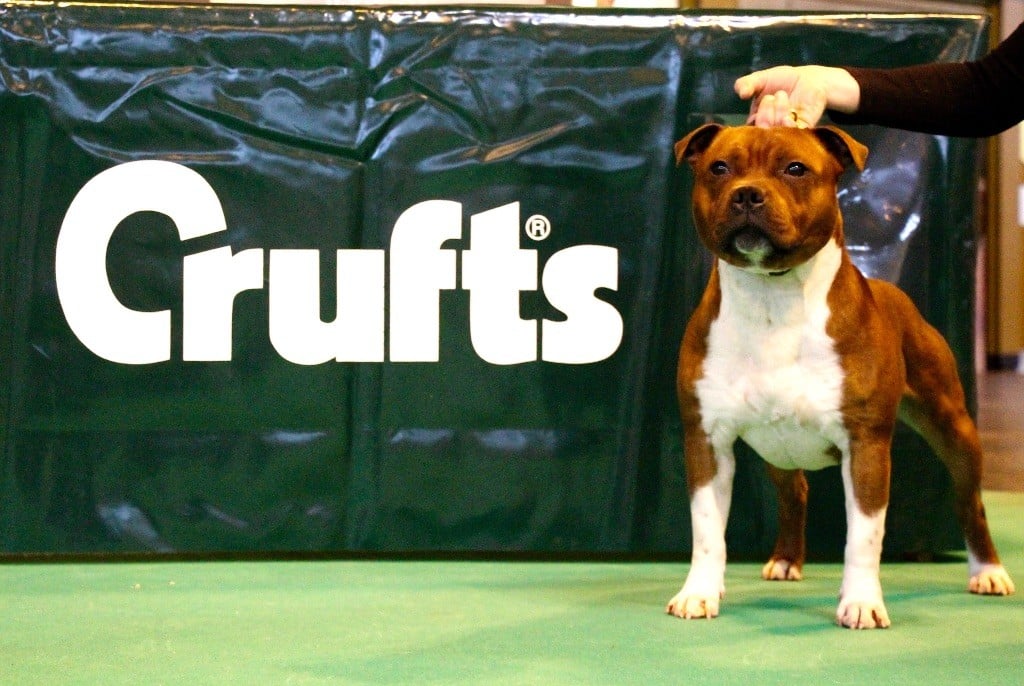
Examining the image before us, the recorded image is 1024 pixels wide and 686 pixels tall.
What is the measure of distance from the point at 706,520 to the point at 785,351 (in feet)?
1.47

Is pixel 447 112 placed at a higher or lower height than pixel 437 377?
higher

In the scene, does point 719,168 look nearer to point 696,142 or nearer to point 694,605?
point 696,142

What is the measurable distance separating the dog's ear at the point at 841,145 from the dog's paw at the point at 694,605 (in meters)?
1.07

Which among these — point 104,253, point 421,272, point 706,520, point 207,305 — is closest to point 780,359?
point 706,520

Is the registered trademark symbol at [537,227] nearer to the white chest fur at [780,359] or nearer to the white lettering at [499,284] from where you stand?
the white lettering at [499,284]

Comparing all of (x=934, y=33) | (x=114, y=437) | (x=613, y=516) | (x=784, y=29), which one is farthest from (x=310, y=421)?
(x=934, y=33)

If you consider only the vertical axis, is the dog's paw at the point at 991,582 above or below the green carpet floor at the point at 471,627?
above

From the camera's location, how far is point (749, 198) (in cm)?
280

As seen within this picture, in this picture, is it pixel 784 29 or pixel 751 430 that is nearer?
pixel 751 430

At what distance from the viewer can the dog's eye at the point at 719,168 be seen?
116 inches

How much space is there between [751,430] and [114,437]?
1.84m

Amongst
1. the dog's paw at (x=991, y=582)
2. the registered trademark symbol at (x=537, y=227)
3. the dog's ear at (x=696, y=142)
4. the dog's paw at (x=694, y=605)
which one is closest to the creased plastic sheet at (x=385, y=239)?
the registered trademark symbol at (x=537, y=227)

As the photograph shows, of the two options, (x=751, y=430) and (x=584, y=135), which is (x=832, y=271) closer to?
(x=751, y=430)

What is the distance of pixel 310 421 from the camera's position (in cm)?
374
